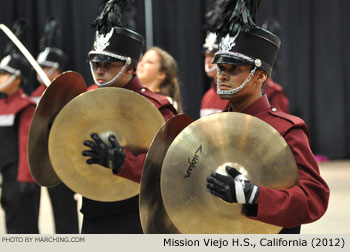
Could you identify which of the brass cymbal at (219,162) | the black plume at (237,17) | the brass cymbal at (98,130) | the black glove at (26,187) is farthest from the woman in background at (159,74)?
the brass cymbal at (219,162)

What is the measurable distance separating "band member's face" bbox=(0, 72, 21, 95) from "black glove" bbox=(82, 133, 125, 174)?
2.32 m

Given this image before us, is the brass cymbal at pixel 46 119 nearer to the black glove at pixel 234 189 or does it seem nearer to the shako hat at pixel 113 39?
the shako hat at pixel 113 39

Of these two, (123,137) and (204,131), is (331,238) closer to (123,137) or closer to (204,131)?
(204,131)

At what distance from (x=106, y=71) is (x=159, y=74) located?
1632 millimetres

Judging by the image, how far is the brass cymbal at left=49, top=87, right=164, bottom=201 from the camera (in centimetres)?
230

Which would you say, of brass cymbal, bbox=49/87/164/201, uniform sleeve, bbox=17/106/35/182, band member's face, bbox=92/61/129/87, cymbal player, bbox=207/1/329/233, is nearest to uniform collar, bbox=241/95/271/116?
cymbal player, bbox=207/1/329/233

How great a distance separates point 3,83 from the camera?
4363 millimetres

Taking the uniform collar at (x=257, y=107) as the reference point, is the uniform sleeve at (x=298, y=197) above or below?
below

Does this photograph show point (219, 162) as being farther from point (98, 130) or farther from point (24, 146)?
point (24, 146)

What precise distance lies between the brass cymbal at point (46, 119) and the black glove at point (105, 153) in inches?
13.8

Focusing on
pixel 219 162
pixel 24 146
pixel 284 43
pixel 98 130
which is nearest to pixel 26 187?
pixel 24 146

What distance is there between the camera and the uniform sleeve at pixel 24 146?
4.02 metres

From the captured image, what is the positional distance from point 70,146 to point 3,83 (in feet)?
7.32

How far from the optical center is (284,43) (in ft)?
30.9
